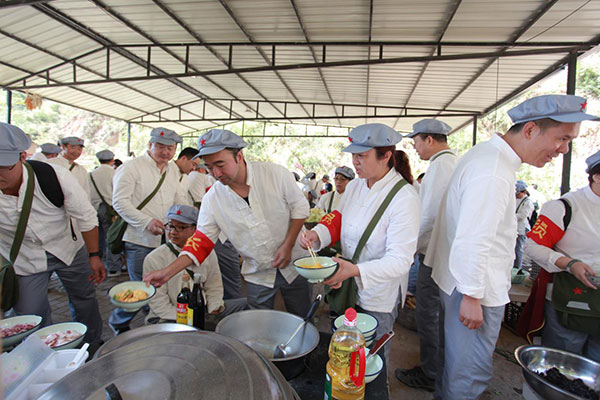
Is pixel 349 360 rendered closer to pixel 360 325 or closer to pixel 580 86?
pixel 360 325

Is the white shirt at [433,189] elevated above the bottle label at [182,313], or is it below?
above

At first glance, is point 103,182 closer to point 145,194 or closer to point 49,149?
point 49,149

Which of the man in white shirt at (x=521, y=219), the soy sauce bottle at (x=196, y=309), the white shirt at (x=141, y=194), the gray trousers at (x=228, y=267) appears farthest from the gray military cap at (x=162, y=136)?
the man in white shirt at (x=521, y=219)

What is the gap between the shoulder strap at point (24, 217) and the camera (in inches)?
77.5

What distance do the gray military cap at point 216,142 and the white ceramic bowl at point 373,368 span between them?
1.24 metres

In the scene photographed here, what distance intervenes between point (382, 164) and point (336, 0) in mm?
4078

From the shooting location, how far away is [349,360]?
1.01 metres

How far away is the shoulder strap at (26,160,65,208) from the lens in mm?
2037

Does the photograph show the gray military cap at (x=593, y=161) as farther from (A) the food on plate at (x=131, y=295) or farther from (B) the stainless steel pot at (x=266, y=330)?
(A) the food on plate at (x=131, y=295)

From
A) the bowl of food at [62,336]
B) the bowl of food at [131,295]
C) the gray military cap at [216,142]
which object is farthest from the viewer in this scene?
the gray military cap at [216,142]

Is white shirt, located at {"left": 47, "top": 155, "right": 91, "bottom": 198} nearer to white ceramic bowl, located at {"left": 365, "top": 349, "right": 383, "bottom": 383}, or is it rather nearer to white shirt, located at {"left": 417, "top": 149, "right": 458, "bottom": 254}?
white shirt, located at {"left": 417, "top": 149, "right": 458, "bottom": 254}

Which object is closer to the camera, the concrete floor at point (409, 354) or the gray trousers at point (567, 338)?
the gray trousers at point (567, 338)

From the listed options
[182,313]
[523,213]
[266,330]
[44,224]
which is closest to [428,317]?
[266,330]

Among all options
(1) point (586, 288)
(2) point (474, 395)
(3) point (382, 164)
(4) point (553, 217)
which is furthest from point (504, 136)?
(2) point (474, 395)
